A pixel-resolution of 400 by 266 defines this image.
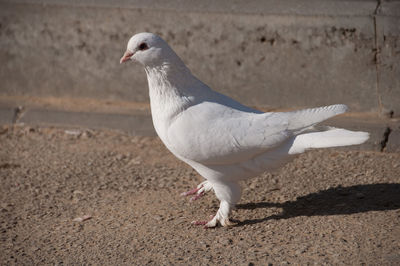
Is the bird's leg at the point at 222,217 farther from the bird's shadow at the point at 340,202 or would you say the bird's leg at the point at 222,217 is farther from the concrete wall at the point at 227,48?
the concrete wall at the point at 227,48

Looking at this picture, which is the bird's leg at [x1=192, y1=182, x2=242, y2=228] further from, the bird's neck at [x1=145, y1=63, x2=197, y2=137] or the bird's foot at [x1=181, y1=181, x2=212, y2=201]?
the bird's neck at [x1=145, y1=63, x2=197, y2=137]

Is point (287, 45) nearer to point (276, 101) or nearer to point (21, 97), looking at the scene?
point (276, 101)

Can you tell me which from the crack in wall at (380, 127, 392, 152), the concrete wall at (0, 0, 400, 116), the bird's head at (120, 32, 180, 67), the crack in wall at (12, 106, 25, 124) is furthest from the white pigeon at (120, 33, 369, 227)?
the crack in wall at (12, 106, 25, 124)

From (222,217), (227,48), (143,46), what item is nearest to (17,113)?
(227,48)

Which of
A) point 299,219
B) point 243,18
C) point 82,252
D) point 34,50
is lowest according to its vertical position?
point 82,252

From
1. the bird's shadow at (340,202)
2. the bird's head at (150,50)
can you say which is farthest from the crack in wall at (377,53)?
the bird's head at (150,50)

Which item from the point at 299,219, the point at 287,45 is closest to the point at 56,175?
the point at 299,219

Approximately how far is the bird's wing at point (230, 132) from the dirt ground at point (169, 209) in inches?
24.6

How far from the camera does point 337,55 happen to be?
18.3ft

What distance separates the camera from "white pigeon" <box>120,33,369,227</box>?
3609mm

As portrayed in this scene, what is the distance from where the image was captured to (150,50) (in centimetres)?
366

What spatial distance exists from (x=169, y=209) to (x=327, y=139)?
1.50 metres

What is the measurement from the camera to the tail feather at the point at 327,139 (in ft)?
11.0

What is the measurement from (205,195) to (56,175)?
152cm
